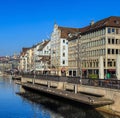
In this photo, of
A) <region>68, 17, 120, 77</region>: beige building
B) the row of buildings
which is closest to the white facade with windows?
the row of buildings

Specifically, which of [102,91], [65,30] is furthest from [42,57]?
[102,91]

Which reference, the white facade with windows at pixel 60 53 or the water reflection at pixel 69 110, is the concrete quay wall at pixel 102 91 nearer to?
Answer: the water reflection at pixel 69 110

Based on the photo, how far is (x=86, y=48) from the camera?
118 m

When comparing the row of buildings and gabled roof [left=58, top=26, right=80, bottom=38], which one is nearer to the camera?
the row of buildings

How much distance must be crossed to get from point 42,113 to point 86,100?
751 centimetres

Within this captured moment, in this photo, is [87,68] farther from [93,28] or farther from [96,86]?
[96,86]

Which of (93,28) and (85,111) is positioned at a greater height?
(93,28)

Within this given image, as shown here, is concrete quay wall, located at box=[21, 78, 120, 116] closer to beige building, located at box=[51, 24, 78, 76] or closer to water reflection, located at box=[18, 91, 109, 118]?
water reflection, located at box=[18, 91, 109, 118]

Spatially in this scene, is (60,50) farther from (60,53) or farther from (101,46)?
(101,46)

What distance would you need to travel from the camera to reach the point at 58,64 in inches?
5635

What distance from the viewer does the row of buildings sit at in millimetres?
105312

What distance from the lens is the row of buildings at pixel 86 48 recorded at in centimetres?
10531

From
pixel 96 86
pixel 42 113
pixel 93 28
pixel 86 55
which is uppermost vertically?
pixel 93 28

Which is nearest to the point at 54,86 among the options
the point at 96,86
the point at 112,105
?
the point at 96,86
